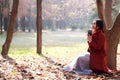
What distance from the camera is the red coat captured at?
10.3m

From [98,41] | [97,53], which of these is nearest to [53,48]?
[97,53]

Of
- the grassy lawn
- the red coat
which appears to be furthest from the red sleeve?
the grassy lawn

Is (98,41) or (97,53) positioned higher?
(98,41)

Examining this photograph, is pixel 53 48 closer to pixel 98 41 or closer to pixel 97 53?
pixel 97 53

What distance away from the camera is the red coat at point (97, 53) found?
10.3m

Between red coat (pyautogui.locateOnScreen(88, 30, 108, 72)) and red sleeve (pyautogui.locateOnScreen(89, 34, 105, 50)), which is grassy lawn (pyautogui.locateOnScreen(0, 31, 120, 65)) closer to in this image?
red coat (pyautogui.locateOnScreen(88, 30, 108, 72))

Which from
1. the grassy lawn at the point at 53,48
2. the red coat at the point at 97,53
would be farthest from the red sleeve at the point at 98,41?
the grassy lawn at the point at 53,48

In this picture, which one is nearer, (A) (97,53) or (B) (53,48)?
(A) (97,53)

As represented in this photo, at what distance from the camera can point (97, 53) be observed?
34.4 feet

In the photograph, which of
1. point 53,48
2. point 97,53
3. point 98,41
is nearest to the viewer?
point 98,41

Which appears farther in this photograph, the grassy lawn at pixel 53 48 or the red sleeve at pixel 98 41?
the grassy lawn at pixel 53 48

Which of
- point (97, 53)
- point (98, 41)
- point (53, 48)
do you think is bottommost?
point (53, 48)

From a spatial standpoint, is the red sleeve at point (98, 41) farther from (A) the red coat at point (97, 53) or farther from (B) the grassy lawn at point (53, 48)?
(B) the grassy lawn at point (53, 48)

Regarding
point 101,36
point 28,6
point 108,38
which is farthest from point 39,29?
point 28,6
